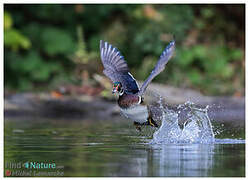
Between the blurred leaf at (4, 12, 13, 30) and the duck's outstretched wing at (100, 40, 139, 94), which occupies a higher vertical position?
the blurred leaf at (4, 12, 13, 30)

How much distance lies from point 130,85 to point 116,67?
1.22 feet

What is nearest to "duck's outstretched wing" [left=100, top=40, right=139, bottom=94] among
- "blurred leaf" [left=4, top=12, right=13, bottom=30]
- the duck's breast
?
the duck's breast

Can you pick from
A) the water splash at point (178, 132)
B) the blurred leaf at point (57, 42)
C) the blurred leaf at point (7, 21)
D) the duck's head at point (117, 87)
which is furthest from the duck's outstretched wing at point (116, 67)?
the blurred leaf at point (57, 42)

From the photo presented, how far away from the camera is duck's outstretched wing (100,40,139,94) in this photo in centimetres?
712

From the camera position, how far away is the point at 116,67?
24.0ft

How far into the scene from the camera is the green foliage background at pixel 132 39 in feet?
50.9

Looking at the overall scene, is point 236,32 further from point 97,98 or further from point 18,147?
point 18,147

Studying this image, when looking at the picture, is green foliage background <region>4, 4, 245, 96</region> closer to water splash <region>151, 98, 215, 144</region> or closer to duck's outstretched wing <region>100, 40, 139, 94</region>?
water splash <region>151, 98, 215, 144</region>

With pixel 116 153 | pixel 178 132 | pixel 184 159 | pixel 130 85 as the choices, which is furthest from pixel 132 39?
pixel 184 159

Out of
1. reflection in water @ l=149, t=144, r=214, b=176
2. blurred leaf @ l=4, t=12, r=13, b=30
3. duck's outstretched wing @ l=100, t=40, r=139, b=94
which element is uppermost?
blurred leaf @ l=4, t=12, r=13, b=30

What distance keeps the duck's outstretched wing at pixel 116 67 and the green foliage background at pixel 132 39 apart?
7.53m

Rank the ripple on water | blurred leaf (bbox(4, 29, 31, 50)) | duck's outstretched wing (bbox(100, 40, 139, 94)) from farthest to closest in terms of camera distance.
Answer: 1. blurred leaf (bbox(4, 29, 31, 50))
2. the ripple on water
3. duck's outstretched wing (bbox(100, 40, 139, 94))

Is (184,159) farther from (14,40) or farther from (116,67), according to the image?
(14,40)

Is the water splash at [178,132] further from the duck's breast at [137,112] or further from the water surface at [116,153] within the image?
the duck's breast at [137,112]
